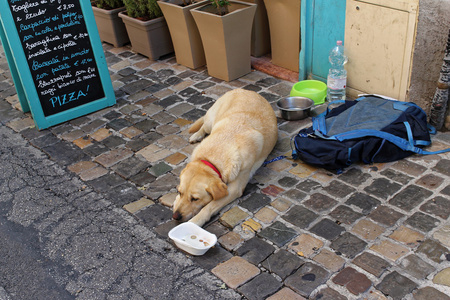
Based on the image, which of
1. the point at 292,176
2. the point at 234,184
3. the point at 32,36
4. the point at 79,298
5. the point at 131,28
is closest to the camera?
the point at 79,298

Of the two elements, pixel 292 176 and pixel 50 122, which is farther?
pixel 50 122

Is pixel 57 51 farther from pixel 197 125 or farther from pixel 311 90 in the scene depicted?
pixel 311 90

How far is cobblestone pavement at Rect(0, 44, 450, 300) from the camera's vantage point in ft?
11.7

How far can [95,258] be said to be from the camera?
160 inches

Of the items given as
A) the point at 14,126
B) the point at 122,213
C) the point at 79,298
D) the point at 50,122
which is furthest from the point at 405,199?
the point at 14,126

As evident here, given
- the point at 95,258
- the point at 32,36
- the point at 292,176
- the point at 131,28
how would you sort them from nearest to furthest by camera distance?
the point at 95,258 < the point at 292,176 < the point at 32,36 < the point at 131,28

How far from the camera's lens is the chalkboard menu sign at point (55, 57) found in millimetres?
5668

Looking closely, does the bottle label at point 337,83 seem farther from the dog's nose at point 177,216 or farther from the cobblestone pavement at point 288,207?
the dog's nose at point 177,216

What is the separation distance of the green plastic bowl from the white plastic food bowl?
2.76 metres

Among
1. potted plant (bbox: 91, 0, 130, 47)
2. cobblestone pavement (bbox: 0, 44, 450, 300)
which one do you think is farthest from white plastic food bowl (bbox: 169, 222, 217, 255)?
potted plant (bbox: 91, 0, 130, 47)

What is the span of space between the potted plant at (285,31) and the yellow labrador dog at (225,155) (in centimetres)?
171

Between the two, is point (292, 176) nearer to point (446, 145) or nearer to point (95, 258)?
point (446, 145)

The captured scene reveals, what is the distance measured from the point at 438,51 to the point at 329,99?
1555mm

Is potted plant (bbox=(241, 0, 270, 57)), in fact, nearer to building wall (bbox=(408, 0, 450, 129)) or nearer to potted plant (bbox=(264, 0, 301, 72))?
potted plant (bbox=(264, 0, 301, 72))
